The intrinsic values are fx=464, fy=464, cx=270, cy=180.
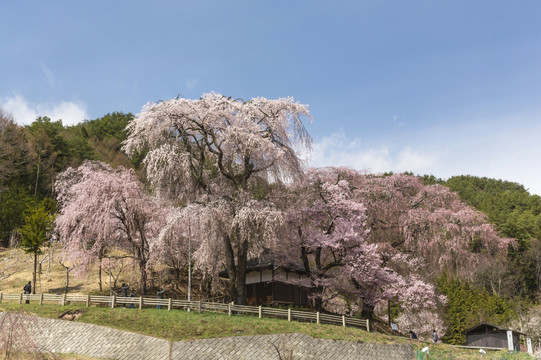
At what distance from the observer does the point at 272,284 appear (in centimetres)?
3388

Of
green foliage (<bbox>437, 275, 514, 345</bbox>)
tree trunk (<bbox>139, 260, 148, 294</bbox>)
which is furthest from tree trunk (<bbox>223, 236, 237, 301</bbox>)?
green foliage (<bbox>437, 275, 514, 345</bbox>)

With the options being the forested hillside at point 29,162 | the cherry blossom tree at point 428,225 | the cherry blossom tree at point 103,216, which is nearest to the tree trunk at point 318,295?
the cherry blossom tree at point 428,225

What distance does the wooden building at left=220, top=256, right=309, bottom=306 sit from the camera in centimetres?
3359

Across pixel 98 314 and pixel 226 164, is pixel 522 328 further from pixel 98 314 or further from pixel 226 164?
pixel 98 314

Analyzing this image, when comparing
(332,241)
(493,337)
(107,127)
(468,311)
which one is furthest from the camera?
(107,127)

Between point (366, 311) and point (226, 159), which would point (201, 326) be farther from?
point (366, 311)

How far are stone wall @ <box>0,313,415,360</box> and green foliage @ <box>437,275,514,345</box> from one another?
30151mm

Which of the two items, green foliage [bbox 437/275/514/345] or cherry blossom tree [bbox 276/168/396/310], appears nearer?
cherry blossom tree [bbox 276/168/396/310]

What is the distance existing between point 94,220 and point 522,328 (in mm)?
44589

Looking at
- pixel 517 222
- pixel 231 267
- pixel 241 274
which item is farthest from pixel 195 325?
pixel 517 222

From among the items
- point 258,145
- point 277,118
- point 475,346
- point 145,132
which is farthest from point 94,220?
point 475,346

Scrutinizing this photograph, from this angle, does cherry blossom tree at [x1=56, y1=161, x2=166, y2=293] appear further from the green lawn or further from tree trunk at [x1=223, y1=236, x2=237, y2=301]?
tree trunk at [x1=223, y1=236, x2=237, y2=301]

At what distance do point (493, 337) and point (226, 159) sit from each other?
24178mm

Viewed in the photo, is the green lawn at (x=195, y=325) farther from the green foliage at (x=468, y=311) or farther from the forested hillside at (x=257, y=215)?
the green foliage at (x=468, y=311)
